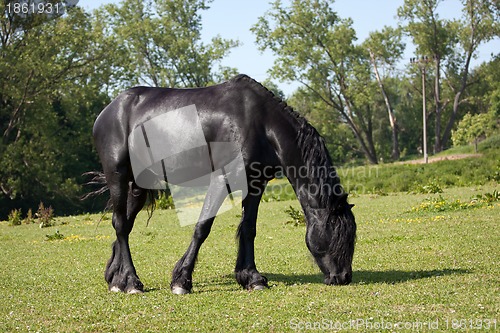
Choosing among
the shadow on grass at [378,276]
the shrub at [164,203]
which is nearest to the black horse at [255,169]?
the shadow on grass at [378,276]

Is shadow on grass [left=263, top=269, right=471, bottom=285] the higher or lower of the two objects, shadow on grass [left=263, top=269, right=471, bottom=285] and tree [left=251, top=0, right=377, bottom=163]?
the lower

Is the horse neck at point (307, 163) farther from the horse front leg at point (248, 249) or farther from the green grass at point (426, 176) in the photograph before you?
the green grass at point (426, 176)

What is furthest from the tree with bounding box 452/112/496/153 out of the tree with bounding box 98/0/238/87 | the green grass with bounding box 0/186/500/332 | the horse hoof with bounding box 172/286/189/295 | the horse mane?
→ the horse hoof with bounding box 172/286/189/295

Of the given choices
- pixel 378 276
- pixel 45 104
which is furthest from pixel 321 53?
pixel 378 276

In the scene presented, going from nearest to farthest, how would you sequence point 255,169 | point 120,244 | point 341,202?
1. point 341,202
2. point 255,169
3. point 120,244

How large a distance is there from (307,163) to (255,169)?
70 cm

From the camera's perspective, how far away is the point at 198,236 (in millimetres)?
8984

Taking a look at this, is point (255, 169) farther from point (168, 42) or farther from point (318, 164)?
point (168, 42)

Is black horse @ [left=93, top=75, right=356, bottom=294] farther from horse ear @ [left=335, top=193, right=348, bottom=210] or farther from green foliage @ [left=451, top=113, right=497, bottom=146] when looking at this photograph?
green foliage @ [left=451, top=113, right=497, bottom=146]

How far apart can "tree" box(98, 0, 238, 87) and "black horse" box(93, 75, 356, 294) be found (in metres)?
56.5

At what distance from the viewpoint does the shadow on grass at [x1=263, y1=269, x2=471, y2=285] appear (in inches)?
362

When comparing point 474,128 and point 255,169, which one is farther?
point 474,128

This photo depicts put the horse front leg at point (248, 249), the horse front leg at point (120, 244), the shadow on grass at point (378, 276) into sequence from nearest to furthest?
the horse front leg at point (248, 249) < the shadow on grass at point (378, 276) < the horse front leg at point (120, 244)

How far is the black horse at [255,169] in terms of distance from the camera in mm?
8758
